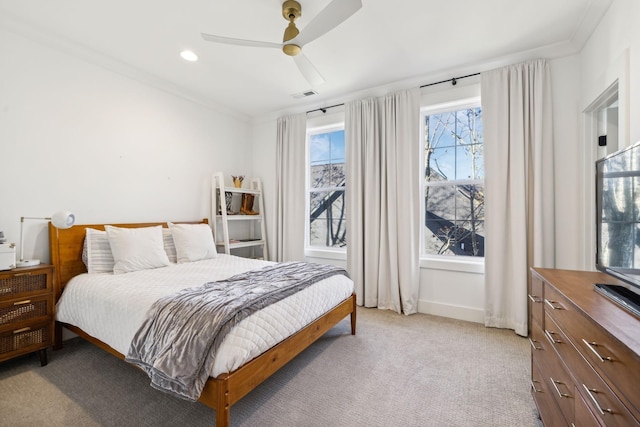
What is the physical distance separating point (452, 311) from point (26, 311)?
3795mm

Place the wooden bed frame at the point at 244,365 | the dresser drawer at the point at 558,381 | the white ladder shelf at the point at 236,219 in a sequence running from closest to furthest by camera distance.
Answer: the dresser drawer at the point at 558,381
the wooden bed frame at the point at 244,365
the white ladder shelf at the point at 236,219

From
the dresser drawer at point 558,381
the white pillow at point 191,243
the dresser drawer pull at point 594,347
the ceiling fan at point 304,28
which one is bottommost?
the dresser drawer at point 558,381

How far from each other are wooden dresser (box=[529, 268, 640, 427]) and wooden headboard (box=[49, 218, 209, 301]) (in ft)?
11.3

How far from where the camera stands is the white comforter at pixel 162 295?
59.8 inches

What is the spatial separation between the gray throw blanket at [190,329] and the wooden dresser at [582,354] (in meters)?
1.45

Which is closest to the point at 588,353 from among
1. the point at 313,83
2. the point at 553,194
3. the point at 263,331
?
the point at 263,331

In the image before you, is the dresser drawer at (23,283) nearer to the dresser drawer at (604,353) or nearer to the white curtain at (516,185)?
Answer: the dresser drawer at (604,353)

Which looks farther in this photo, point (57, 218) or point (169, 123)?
point (169, 123)

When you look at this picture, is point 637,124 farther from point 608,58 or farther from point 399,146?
point 399,146

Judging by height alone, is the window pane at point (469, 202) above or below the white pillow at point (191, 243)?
above

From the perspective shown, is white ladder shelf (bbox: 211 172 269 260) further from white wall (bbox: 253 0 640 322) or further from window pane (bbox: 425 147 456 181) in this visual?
window pane (bbox: 425 147 456 181)

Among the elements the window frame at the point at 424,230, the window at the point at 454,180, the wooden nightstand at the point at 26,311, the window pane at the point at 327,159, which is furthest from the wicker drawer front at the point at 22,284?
the window at the point at 454,180

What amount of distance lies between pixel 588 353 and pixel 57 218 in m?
3.24

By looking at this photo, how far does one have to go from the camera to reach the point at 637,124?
5.28 feet
